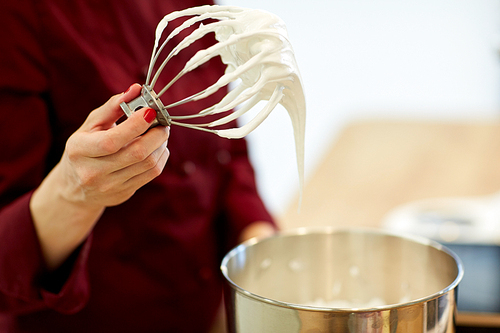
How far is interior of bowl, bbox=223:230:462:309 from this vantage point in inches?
19.4

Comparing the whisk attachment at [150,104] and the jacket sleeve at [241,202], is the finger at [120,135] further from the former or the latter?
the jacket sleeve at [241,202]

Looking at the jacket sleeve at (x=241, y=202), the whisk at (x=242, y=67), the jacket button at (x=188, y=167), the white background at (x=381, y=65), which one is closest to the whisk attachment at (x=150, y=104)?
the whisk at (x=242, y=67)

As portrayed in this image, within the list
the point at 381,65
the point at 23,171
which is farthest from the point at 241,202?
the point at 381,65

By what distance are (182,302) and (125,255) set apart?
134mm

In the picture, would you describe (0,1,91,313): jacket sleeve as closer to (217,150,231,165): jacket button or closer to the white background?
(217,150,231,165): jacket button

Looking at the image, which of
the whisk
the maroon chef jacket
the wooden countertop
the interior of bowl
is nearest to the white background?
the wooden countertop

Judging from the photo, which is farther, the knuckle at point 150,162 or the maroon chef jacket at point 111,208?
the maroon chef jacket at point 111,208

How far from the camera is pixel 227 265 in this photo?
0.45 m

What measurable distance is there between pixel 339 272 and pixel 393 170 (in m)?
0.84

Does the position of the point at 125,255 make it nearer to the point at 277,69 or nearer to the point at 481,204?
the point at 277,69

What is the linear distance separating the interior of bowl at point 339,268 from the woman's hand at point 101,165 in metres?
0.14

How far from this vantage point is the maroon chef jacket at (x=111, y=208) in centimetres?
55

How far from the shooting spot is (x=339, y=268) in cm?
54

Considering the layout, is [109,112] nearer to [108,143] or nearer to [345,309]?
[108,143]
